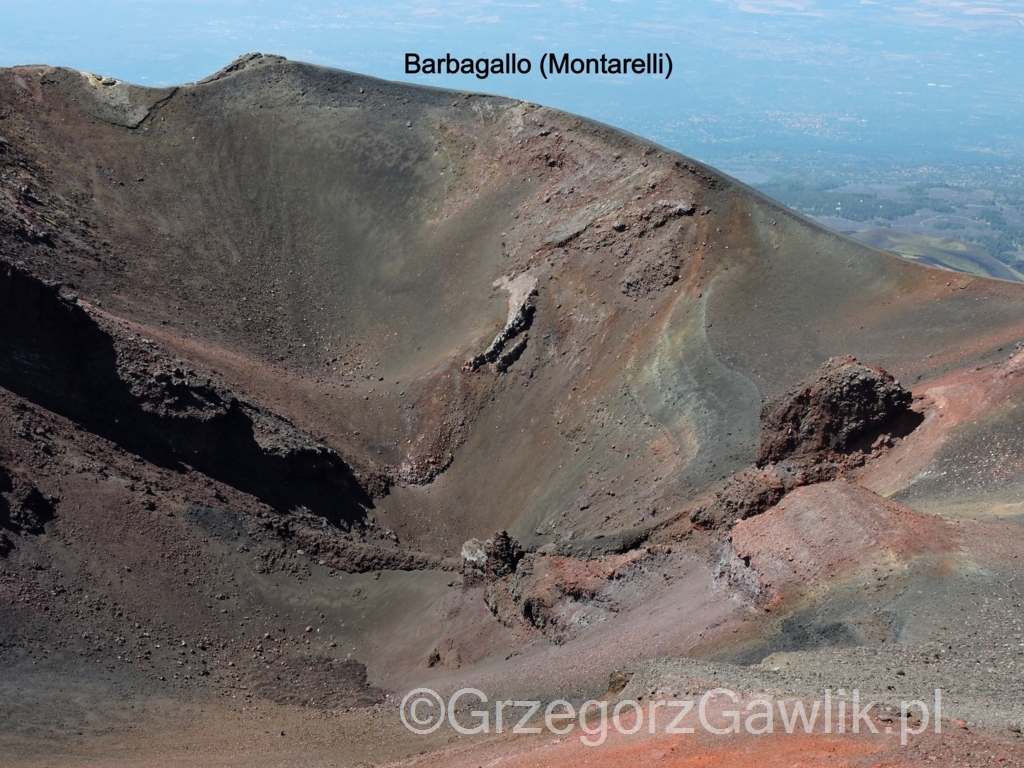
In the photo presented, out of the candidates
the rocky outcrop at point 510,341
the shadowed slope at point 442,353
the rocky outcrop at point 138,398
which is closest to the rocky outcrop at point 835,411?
the shadowed slope at point 442,353

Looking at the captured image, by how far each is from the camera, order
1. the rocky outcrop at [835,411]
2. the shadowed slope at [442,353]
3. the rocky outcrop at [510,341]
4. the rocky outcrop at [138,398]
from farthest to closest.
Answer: the rocky outcrop at [510,341], the rocky outcrop at [138,398], the rocky outcrop at [835,411], the shadowed slope at [442,353]

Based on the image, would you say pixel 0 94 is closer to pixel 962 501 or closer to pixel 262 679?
pixel 262 679

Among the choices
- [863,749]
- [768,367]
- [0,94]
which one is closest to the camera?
[863,749]

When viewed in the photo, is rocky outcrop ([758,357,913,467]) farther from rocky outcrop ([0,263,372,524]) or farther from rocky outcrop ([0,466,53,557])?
rocky outcrop ([0,466,53,557])

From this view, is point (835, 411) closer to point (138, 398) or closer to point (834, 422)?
point (834, 422)

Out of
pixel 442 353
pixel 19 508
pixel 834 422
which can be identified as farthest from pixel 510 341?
pixel 19 508

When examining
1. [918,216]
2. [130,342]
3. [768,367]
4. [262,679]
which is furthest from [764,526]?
[918,216]

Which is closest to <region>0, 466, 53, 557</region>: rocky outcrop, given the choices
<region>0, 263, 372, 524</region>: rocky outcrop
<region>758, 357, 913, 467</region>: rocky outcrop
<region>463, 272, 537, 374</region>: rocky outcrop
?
<region>0, 263, 372, 524</region>: rocky outcrop

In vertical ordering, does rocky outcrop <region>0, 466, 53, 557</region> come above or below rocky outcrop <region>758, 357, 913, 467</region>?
below

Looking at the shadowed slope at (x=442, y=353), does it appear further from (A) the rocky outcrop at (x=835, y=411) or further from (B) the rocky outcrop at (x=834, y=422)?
(A) the rocky outcrop at (x=835, y=411)

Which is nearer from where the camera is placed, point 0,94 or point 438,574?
point 438,574

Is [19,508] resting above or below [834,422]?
below
